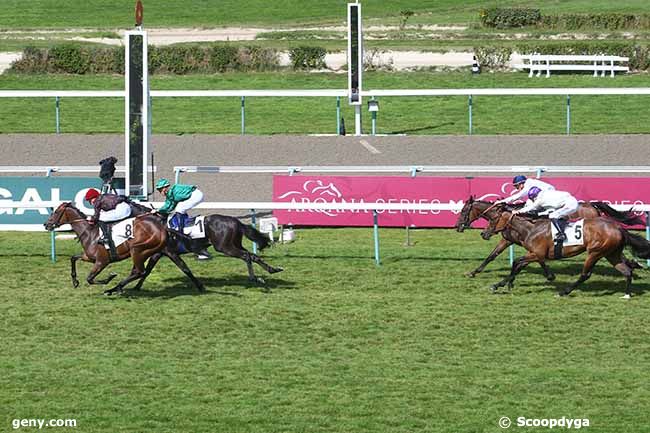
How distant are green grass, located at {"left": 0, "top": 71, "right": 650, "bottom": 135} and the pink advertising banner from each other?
6.19 metres

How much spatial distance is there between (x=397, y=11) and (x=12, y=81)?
2363cm

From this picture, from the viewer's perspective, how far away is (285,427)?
919 centimetres

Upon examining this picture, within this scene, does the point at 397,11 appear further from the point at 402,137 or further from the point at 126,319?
the point at 126,319

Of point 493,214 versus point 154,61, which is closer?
point 493,214

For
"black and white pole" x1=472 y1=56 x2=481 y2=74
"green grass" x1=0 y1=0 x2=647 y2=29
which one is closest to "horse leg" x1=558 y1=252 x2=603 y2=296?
"black and white pole" x1=472 y1=56 x2=481 y2=74

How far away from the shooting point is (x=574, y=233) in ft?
43.6

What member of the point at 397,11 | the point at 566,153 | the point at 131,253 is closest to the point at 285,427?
the point at 131,253

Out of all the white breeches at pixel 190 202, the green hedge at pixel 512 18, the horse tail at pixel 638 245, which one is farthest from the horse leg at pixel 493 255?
the green hedge at pixel 512 18

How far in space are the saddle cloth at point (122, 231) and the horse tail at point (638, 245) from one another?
493cm

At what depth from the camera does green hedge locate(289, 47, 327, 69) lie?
99.4 feet

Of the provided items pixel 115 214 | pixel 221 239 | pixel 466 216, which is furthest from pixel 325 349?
pixel 466 216

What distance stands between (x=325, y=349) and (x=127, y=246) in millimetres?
2842

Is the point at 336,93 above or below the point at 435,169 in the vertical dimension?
above

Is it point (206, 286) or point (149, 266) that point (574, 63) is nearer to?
point (206, 286)
